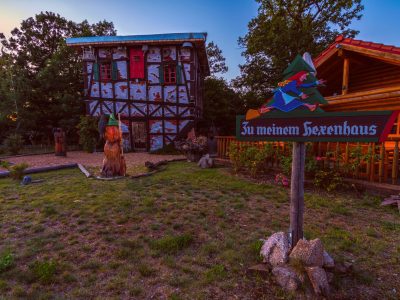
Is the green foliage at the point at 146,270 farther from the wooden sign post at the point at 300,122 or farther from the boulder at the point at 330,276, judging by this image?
the boulder at the point at 330,276

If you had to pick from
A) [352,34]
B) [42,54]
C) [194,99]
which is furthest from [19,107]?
[352,34]

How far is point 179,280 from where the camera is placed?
2.75 metres

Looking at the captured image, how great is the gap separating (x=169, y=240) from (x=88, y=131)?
1517 cm

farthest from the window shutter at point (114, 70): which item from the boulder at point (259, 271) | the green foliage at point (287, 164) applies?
the boulder at point (259, 271)

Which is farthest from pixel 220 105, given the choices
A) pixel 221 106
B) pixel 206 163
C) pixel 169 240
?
pixel 169 240

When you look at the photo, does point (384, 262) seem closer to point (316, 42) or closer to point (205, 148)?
point (205, 148)

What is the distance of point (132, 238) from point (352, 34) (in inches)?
873

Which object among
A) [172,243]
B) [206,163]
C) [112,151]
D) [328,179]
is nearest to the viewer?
[172,243]

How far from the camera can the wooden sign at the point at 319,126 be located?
2.25m

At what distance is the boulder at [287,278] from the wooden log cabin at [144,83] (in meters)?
14.1

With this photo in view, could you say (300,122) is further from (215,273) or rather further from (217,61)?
(217,61)

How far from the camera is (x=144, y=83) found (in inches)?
643

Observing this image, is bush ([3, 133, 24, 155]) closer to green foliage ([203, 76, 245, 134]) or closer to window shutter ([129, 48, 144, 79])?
A: window shutter ([129, 48, 144, 79])

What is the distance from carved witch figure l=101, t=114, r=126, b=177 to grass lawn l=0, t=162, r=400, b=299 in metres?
1.68
